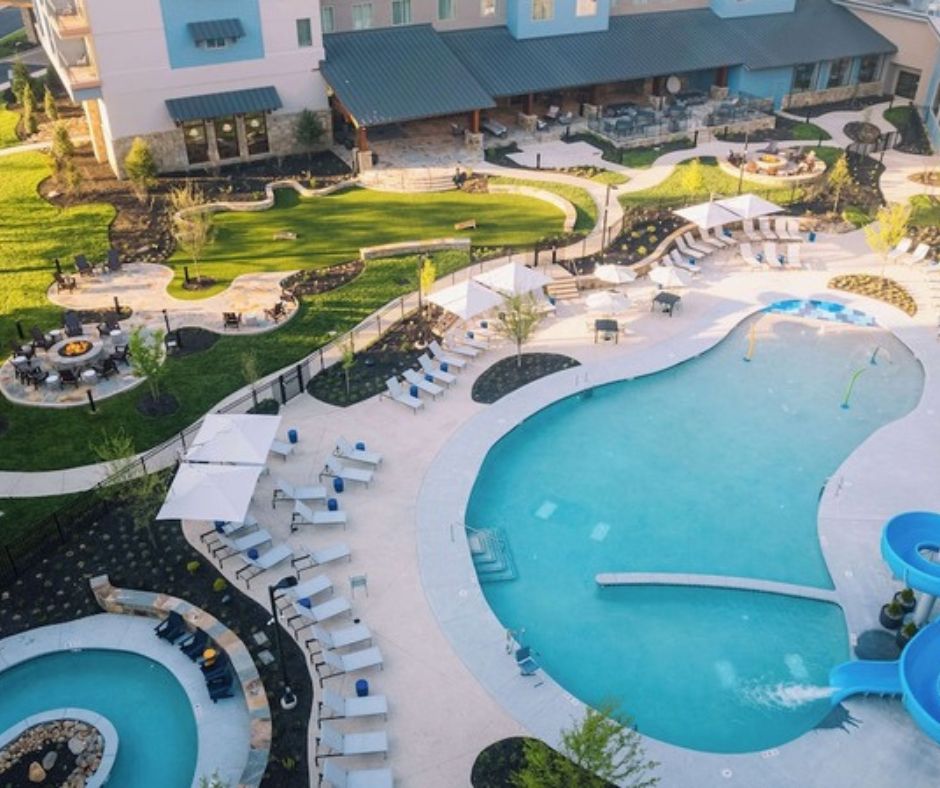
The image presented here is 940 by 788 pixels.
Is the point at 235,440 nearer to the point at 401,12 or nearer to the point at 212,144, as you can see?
the point at 212,144

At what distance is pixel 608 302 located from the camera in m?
36.0

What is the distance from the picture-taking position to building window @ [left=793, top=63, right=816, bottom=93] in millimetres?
60719

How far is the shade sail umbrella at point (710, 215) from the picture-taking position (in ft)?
135

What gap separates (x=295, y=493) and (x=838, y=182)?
3322 cm

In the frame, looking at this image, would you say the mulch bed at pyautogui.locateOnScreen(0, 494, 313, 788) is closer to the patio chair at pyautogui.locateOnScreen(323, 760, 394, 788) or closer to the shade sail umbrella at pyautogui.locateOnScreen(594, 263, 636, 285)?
the patio chair at pyautogui.locateOnScreen(323, 760, 394, 788)

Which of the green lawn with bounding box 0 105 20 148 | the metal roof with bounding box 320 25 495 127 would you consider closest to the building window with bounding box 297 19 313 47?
the metal roof with bounding box 320 25 495 127

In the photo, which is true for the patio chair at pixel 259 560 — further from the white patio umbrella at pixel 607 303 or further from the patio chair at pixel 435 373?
the white patio umbrella at pixel 607 303

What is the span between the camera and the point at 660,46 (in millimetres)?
58469

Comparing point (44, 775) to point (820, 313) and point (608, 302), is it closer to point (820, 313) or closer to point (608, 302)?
point (608, 302)

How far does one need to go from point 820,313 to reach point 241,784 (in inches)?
1180

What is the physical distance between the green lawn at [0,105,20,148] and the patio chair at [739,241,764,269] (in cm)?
4259

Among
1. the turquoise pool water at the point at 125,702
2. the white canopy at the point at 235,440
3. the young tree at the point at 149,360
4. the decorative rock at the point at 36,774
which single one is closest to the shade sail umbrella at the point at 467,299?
the white canopy at the point at 235,440

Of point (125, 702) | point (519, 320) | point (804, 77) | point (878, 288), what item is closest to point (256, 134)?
point (519, 320)

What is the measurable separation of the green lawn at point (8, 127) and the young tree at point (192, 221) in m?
14.7
